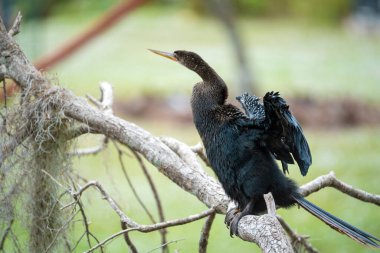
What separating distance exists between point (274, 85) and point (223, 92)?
564 cm

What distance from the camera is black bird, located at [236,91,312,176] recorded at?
2.35 meters

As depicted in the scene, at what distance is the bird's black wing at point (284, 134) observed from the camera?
92.4 inches

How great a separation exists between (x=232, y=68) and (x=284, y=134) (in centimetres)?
675

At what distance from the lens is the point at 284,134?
2.44 m

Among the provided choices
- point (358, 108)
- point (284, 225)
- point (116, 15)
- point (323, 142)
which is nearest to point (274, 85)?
point (358, 108)

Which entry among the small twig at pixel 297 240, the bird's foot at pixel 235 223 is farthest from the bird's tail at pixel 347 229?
the small twig at pixel 297 240

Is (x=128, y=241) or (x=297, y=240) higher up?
(x=297, y=240)

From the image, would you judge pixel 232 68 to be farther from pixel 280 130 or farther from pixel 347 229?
pixel 347 229

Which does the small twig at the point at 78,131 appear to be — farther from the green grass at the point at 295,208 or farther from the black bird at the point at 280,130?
the black bird at the point at 280,130

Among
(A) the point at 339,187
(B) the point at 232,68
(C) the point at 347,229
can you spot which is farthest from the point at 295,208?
(B) the point at 232,68

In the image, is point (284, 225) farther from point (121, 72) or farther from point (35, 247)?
point (121, 72)

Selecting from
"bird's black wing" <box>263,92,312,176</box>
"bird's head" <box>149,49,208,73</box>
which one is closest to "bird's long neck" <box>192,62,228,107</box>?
"bird's head" <box>149,49,208,73</box>

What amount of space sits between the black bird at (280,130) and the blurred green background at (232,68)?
206 centimetres

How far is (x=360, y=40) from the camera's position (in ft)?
32.7
